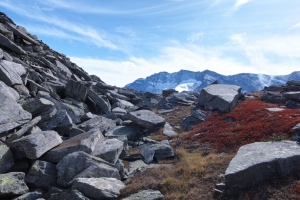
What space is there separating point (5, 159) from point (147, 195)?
9412 millimetres

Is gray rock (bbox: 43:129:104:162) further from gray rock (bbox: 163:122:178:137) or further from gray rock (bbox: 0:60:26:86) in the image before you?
gray rock (bbox: 163:122:178:137)

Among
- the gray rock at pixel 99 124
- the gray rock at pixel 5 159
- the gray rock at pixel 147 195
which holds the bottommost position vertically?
the gray rock at pixel 147 195

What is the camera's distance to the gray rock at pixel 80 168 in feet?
49.5

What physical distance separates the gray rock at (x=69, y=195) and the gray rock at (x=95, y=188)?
0.46 m

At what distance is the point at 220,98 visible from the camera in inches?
1359

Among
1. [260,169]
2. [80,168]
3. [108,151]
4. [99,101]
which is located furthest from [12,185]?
[99,101]

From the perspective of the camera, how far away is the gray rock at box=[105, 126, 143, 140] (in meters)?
26.4

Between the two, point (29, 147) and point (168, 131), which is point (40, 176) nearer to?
point (29, 147)

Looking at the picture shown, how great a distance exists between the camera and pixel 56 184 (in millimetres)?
15414

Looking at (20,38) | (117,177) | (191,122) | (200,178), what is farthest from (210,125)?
(20,38)

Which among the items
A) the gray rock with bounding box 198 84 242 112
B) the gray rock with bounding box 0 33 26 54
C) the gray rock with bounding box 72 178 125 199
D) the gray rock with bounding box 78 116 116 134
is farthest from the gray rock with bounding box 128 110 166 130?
the gray rock with bounding box 0 33 26 54

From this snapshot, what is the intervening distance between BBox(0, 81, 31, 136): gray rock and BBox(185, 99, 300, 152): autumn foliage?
15.8 m

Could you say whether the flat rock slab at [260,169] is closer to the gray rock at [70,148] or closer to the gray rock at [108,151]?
the gray rock at [108,151]

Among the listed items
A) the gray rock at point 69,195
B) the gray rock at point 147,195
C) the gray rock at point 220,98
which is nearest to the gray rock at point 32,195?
the gray rock at point 69,195
